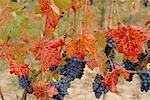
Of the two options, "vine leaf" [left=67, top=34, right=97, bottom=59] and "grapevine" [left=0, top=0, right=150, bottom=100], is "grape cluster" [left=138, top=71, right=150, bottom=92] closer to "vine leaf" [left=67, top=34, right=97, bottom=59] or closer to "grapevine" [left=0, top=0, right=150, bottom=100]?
"grapevine" [left=0, top=0, right=150, bottom=100]

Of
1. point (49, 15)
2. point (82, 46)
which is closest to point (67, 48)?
point (82, 46)

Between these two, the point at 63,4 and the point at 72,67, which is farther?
the point at 72,67

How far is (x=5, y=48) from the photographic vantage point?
5.47 ft

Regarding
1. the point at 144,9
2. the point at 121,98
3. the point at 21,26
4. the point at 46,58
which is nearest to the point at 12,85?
the point at 121,98

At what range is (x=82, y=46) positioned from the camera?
1.36m

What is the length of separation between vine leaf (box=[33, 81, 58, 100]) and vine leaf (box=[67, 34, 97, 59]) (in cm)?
27

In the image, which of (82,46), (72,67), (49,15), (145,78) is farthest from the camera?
(145,78)

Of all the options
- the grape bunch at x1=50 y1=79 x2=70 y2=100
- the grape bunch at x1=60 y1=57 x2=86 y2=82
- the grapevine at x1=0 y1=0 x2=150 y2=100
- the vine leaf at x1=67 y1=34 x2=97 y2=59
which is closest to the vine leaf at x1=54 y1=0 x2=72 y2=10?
the grapevine at x1=0 y1=0 x2=150 y2=100

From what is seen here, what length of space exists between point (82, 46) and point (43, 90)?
13.4 inches

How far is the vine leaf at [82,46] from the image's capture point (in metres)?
1.36

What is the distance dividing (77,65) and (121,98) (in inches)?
106

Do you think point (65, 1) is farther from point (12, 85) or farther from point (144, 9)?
point (144, 9)

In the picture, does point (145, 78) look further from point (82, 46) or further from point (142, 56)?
point (82, 46)

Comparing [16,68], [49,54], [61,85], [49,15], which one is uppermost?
[49,15]
